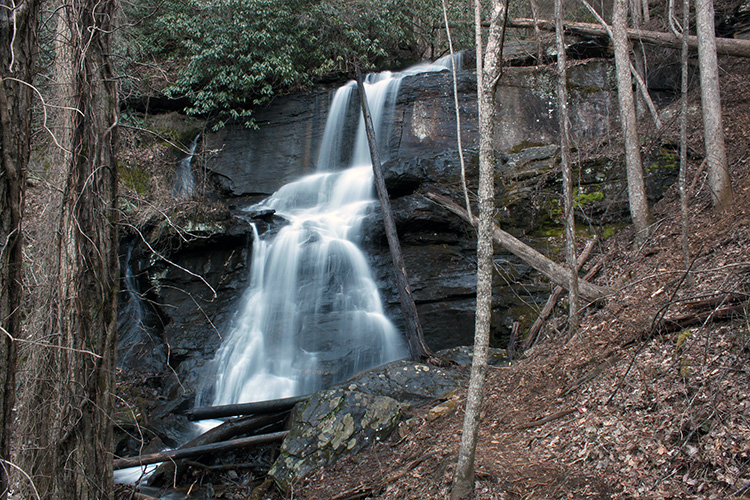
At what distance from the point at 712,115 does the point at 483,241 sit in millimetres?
5833

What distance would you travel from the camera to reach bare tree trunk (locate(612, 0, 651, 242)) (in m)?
8.13

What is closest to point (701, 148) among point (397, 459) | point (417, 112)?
point (417, 112)

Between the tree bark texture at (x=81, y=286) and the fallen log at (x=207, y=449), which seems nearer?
the tree bark texture at (x=81, y=286)

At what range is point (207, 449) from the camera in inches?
273

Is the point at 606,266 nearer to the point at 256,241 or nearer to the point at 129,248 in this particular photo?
the point at 256,241

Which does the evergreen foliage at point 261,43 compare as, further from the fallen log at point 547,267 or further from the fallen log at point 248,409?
the fallen log at point 248,409

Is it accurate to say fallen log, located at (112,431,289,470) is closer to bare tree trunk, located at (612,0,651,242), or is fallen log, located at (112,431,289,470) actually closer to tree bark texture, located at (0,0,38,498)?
tree bark texture, located at (0,0,38,498)

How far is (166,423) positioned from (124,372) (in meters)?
2.29

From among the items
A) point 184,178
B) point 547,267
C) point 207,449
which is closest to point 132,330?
point 207,449

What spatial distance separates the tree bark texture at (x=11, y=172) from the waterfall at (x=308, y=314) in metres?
7.09

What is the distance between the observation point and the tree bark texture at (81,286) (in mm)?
3523

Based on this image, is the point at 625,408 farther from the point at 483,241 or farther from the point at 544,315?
the point at 544,315

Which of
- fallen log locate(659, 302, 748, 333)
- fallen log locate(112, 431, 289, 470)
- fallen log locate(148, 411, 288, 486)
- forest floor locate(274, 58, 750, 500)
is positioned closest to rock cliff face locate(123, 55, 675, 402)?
fallen log locate(148, 411, 288, 486)

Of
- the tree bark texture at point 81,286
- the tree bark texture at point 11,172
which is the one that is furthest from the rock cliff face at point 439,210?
the tree bark texture at point 11,172
